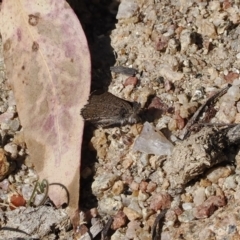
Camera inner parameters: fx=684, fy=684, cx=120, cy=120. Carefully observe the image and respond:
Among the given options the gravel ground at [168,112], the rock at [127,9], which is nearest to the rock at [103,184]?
the gravel ground at [168,112]

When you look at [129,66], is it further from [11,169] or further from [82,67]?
[11,169]

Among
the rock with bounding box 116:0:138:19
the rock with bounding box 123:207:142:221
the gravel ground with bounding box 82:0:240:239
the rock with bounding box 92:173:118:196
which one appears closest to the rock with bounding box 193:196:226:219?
the gravel ground with bounding box 82:0:240:239

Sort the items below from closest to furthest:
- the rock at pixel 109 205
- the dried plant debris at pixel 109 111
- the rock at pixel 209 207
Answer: the rock at pixel 209 207 < the rock at pixel 109 205 < the dried plant debris at pixel 109 111

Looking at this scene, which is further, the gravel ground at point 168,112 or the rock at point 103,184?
the rock at point 103,184

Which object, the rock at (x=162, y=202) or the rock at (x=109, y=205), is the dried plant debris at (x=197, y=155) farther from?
the rock at (x=109, y=205)

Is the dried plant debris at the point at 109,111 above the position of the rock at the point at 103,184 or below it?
above
